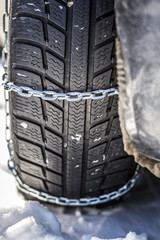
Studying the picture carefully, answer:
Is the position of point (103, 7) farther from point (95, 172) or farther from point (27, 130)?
point (95, 172)

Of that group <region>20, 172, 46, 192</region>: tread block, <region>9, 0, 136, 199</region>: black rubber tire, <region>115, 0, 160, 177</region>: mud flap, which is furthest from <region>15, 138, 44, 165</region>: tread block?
<region>115, 0, 160, 177</region>: mud flap

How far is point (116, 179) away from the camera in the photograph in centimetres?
123

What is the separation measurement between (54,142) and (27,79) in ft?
0.79

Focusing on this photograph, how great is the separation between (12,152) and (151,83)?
0.73 metres

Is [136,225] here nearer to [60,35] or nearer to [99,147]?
[99,147]

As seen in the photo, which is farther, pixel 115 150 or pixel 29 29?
pixel 115 150

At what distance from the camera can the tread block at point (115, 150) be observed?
110 centimetres

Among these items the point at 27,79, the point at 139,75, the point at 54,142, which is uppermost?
the point at 139,75

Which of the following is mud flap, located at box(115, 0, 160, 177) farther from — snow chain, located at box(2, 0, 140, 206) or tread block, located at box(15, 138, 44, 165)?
tread block, located at box(15, 138, 44, 165)

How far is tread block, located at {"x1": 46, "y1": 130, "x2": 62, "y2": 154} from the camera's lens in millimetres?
1048

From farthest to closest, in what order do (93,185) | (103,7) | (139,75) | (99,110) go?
(93,185) < (99,110) < (103,7) < (139,75)

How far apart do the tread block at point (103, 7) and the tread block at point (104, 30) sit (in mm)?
19

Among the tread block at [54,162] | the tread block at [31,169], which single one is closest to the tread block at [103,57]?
the tread block at [54,162]

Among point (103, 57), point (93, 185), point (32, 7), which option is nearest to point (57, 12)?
point (32, 7)
